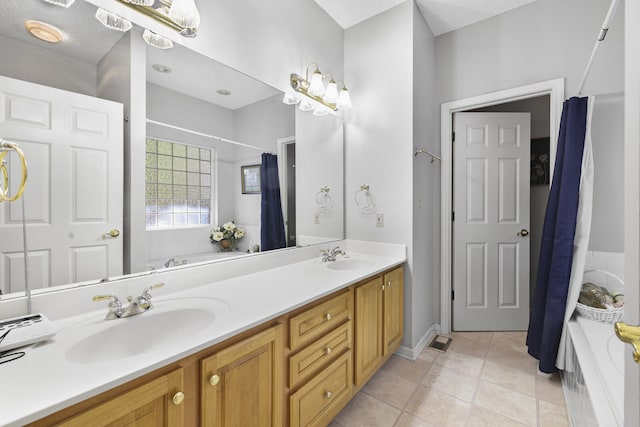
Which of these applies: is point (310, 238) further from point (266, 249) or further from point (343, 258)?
point (266, 249)

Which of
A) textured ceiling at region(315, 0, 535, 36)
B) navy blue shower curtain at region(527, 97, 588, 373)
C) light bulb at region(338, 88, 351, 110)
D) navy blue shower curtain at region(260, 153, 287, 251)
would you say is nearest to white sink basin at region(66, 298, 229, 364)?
navy blue shower curtain at region(260, 153, 287, 251)

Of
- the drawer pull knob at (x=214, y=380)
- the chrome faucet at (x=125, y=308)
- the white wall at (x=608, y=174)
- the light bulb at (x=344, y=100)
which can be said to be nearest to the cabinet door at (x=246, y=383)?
the drawer pull knob at (x=214, y=380)

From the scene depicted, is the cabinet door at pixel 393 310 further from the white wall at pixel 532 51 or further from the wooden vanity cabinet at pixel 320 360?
the white wall at pixel 532 51

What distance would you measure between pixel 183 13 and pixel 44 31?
0.50 metres

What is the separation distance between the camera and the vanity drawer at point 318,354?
47.6 inches

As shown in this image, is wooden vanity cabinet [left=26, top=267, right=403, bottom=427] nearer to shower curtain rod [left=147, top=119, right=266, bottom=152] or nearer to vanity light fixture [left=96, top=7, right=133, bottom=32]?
shower curtain rod [left=147, top=119, right=266, bottom=152]

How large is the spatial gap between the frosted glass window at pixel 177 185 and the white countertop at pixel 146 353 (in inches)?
10.9

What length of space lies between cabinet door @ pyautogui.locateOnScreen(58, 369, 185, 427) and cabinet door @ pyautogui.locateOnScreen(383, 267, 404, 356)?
1.39 metres

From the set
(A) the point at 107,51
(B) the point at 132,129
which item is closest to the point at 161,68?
(A) the point at 107,51

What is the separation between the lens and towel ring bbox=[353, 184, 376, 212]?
7.86ft

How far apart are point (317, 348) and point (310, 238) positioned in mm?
976

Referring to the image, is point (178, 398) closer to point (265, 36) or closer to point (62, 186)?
point (62, 186)

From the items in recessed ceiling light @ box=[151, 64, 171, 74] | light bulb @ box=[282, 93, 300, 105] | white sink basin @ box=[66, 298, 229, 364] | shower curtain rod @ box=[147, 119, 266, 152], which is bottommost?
white sink basin @ box=[66, 298, 229, 364]

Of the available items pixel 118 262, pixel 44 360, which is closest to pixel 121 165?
pixel 118 262
